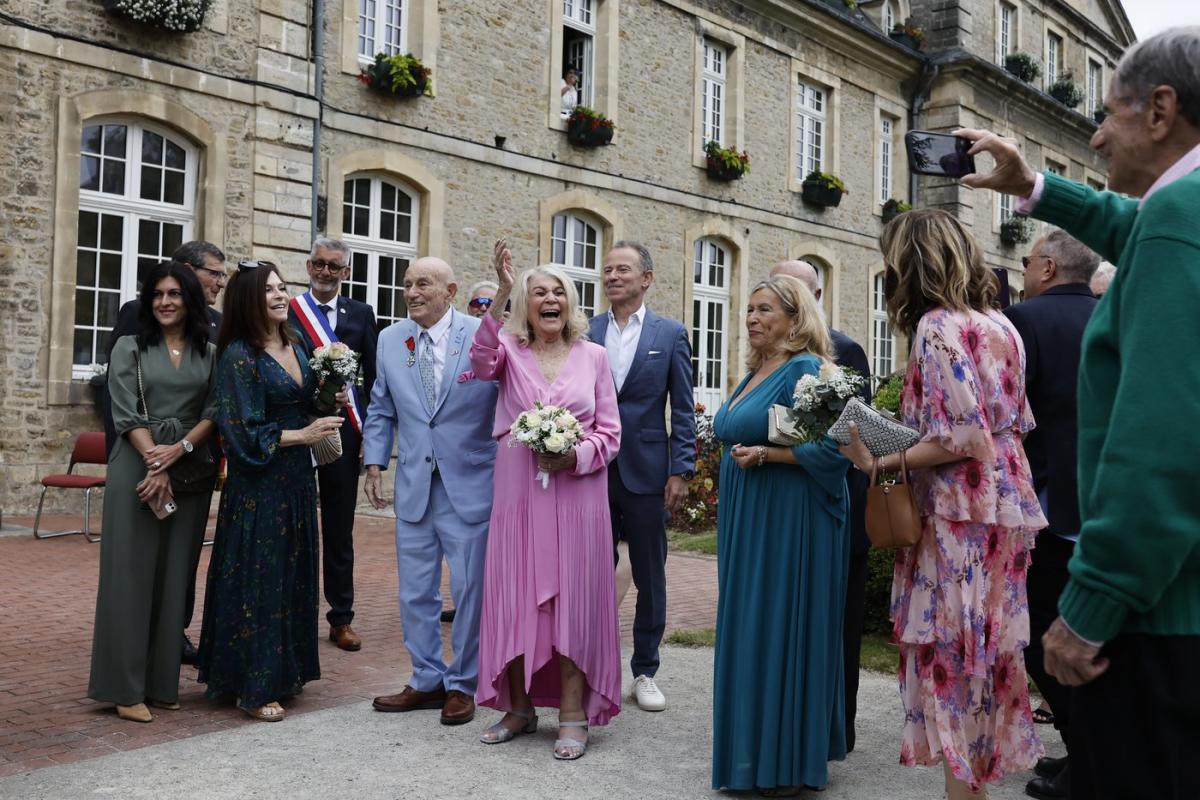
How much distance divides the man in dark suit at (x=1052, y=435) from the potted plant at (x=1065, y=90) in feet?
88.5

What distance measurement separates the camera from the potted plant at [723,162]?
736 inches

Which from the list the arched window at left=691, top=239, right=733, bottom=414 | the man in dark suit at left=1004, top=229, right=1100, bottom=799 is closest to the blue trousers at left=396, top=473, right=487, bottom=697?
the man in dark suit at left=1004, top=229, right=1100, bottom=799

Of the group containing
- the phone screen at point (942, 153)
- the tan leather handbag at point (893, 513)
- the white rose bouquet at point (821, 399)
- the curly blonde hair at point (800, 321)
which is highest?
the phone screen at point (942, 153)

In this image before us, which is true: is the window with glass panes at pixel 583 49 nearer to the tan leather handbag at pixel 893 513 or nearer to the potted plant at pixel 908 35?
the potted plant at pixel 908 35

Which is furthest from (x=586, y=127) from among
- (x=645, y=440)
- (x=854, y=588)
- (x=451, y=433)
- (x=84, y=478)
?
(x=854, y=588)

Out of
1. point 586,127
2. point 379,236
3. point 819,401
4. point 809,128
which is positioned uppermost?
point 809,128

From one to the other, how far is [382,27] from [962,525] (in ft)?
40.6

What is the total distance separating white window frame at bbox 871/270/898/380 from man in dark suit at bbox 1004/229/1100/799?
19765 mm

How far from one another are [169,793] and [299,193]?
1007 centimetres

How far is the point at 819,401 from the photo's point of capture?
12.5 feet

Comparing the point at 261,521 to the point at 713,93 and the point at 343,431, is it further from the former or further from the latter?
the point at 713,93

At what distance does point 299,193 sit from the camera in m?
13.0

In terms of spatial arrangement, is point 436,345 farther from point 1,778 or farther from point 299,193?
point 299,193

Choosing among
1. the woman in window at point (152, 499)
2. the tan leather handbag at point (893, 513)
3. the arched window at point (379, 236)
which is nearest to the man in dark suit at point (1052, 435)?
the tan leather handbag at point (893, 513)
